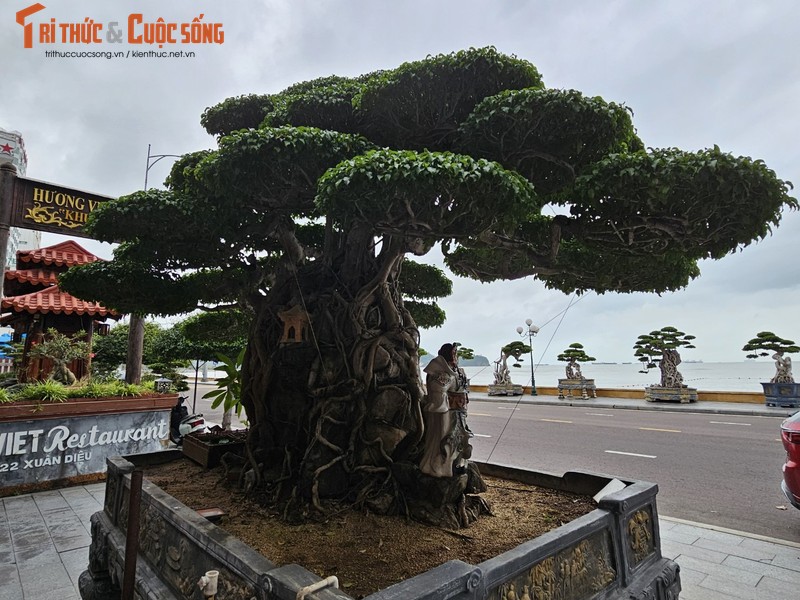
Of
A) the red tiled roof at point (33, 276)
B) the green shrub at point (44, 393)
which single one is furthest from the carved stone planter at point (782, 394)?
the red tiled roof at point (33, 276)

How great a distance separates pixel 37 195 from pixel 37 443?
3628mm

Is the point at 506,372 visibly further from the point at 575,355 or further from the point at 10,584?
the point at 10,584

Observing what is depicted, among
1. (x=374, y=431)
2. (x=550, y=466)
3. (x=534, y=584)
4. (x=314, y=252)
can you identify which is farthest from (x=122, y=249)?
(x=550, y=466)

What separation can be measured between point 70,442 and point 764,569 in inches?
295

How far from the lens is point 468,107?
3381 mm

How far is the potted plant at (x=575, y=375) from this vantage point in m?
19.4

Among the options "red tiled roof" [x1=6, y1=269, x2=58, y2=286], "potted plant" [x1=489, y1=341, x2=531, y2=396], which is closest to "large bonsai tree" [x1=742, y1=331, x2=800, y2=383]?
"potted plant" [x1=489, y1=341, x2=531, y2=396]

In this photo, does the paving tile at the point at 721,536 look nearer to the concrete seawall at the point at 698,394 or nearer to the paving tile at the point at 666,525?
the paving tile at the point at 666,525

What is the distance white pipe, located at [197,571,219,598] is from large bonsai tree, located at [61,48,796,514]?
1493mm

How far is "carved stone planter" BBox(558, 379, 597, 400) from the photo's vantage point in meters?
19.2

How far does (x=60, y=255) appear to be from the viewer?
9258 mm

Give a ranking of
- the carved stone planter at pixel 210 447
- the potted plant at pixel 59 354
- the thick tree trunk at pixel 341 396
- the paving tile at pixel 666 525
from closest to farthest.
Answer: the thick tree trunk at pixel 341 396 < the paving tile at pixel 666 525 < the carved stone planter at pixel 210 447 < the potted plant at pixel 59 354

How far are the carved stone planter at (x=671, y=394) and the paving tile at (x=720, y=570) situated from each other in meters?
15.4

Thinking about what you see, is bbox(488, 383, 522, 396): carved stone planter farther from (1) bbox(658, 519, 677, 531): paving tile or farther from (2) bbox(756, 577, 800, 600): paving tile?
(2) bbox(756, 577, 800, 600): paving tile
